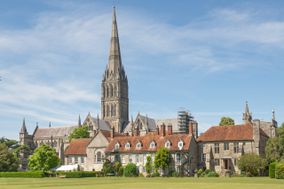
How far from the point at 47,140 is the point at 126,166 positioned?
92.9m

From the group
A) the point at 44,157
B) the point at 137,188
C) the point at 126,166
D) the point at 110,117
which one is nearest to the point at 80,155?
the point at 44,157

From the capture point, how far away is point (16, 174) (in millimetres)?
70688

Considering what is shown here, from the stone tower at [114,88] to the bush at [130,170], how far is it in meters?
75.3

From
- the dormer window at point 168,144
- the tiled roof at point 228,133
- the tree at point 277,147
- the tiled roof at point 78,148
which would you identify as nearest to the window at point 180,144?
the dormer window at point 168,144

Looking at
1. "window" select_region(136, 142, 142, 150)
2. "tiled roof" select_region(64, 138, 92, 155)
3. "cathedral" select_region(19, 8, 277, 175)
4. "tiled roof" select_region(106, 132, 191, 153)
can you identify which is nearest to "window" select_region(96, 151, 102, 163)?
"cathedral" select_region(19, 8, 277, 175)

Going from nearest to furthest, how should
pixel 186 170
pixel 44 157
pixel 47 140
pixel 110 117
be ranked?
1. pixel 186 170
2. pixel 44 157
3. pixel 110 117
4. pixel 47 140

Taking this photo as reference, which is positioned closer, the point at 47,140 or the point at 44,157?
the point at 44,157

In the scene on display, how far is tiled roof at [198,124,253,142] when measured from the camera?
2911 inches

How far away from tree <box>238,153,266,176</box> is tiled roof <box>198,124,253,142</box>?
741 cm

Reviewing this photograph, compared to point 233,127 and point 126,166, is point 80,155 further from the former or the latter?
point 233,127

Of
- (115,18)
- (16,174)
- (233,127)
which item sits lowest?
(16,174)

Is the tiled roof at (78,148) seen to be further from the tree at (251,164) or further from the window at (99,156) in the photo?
the tree at (251,164)

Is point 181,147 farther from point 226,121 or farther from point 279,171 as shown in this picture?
point 226,121

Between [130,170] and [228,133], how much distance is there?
55.9 ft
